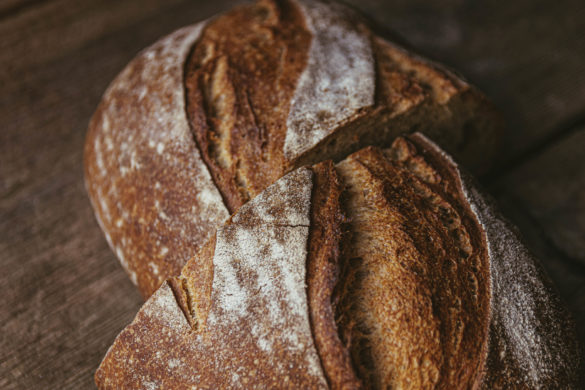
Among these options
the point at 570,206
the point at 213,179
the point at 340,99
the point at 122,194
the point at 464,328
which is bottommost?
the point at 570,206

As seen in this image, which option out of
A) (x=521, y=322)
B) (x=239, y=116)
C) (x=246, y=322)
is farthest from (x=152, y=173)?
(x=521, y=322)

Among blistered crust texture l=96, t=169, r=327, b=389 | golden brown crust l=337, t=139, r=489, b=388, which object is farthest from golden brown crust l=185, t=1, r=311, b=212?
golden brown crust l=337, t=139, r=489, b=388

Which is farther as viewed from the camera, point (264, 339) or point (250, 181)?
point (250, 181)

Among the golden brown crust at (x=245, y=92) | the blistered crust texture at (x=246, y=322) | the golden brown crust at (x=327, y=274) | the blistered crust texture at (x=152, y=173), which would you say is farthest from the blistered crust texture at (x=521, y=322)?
the blistered crust texture at (x=152, y=173)

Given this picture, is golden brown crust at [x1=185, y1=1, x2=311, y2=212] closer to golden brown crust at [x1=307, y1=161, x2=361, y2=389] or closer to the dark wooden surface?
golden brown crust at [x1=307, y1=161, x2=361, y2=389]

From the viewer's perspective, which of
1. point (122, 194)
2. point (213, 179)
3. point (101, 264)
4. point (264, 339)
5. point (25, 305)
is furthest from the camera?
point (101, 264)

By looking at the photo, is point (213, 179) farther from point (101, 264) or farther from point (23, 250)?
point (23, 250)

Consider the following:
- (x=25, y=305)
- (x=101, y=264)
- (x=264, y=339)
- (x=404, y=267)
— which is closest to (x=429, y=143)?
(x=404, y=267)
